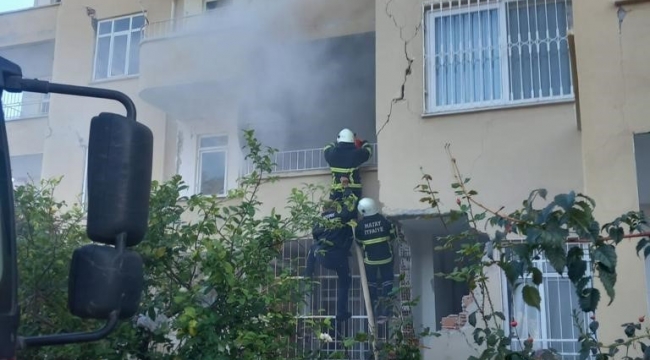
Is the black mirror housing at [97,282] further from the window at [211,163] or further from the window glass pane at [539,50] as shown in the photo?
the window at [211,163]

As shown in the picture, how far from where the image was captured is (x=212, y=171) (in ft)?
38.7

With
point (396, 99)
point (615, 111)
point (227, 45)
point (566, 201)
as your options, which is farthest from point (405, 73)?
point (566, 201)

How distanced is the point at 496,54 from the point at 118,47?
7482mm

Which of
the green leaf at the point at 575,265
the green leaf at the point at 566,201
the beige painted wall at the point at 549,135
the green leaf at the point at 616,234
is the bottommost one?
the green leaf at the point at 575,265

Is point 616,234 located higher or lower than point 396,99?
lower

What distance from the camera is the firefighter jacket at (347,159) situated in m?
8.96

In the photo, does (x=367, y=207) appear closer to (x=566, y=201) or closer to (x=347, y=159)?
(x=347, y=159)

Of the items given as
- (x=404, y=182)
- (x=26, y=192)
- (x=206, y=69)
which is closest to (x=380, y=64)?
(x=404, y=182)

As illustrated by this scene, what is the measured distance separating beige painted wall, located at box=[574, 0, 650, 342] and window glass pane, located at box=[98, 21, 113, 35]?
32.1 feet

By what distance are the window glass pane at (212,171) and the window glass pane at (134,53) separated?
7.44 feet

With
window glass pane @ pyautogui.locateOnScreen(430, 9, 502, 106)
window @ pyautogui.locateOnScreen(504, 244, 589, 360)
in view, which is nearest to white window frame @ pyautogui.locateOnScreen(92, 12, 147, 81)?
window glass pane @ pyautogui.locateOnScreen(430, 9, 502, 106)

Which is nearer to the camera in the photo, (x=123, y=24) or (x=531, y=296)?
(x=531, y=296)

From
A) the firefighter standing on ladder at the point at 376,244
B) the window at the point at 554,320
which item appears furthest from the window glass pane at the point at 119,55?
the window at the point at 554,320

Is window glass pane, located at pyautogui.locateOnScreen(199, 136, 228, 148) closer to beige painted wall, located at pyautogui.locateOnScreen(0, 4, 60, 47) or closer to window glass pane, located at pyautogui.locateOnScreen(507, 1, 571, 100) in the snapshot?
beige painted wall, located at pyautogui.locateOnScreen(0, 4, 60, 47)
